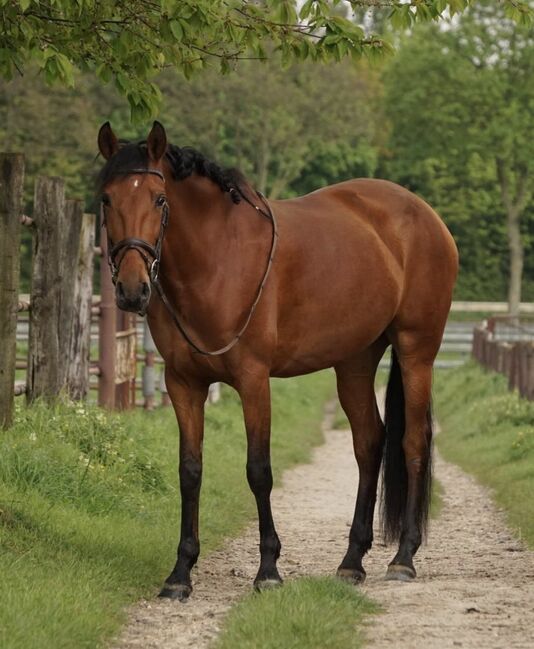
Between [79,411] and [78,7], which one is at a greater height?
[78,7]

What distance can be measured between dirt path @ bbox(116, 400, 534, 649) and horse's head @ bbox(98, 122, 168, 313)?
153 cm

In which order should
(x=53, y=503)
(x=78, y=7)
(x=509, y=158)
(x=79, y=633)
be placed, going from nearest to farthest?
1. (x=79, y=633)
2. (x=78, y=7)
3. (x=53, y=503)
4. (x=509, y=158)

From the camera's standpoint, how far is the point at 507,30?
159 feet

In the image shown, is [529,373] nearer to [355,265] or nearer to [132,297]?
[355,265]

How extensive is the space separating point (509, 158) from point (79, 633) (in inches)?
1719

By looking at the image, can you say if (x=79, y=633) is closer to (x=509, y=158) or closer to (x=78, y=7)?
(x=78, y=7)

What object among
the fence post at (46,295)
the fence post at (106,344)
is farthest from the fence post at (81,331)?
the fence post at (106,344)

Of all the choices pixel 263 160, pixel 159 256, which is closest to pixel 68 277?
pixel 159 256

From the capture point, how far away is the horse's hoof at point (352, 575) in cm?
748

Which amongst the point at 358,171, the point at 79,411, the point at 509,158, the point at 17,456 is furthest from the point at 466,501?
the point at 358,171

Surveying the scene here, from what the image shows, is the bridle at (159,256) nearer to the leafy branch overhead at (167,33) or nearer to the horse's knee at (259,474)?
the horse's knee at (259,474)

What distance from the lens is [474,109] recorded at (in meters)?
48.2

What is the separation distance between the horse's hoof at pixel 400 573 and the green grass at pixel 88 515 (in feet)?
4.13

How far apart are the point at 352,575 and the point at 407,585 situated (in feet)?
1.43
